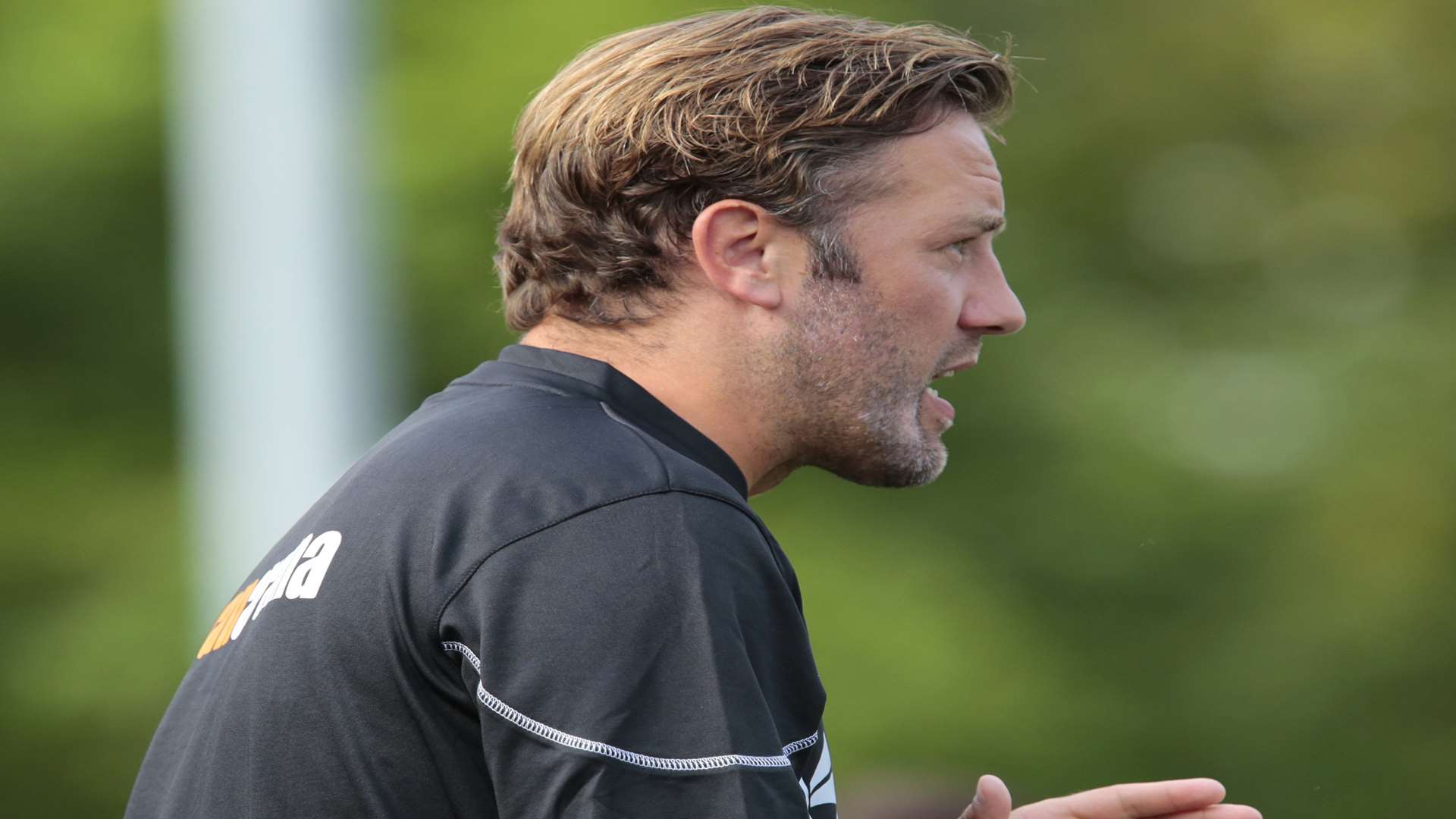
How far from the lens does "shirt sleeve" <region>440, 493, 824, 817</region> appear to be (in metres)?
1.57

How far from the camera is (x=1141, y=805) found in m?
2.37

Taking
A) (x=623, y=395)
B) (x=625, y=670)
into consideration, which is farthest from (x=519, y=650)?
(x=623, y=395)

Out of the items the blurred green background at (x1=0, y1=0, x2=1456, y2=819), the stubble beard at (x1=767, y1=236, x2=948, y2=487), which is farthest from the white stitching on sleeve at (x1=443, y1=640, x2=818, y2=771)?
the blurred green background at (x1=0, y1=0, x2=1456, y2=819)

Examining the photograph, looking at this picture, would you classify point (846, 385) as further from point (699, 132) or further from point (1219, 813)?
point (1219, 813)

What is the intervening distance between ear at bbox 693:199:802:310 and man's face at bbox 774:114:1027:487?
0.15ft

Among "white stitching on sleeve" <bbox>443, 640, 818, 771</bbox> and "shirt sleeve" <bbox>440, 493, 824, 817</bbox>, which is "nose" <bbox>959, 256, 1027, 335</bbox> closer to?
"shirt sleeve" <bbox>440, 493, 824, 817</bbox>

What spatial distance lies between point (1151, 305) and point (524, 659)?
22.8 feet

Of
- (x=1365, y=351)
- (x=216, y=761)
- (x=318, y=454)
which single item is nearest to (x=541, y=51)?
(x=318, y=454)

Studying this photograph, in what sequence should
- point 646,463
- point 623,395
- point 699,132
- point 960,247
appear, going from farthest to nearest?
point 960,247
point 699,132
point 623,395
point 646,463

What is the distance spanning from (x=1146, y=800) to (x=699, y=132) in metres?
1.17

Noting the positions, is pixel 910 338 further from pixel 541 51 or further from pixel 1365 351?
pixel 1365 351

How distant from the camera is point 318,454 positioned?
768cm

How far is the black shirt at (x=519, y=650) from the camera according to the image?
1.58 metres

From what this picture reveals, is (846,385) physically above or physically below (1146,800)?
above
